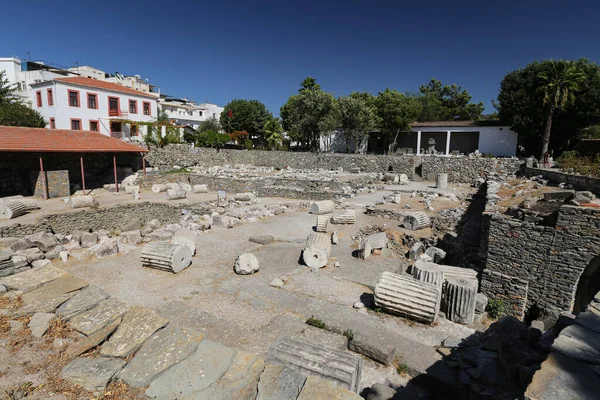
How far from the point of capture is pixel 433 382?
5.22m

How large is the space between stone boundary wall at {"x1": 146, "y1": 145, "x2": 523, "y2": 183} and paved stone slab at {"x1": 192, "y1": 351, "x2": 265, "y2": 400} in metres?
29.4

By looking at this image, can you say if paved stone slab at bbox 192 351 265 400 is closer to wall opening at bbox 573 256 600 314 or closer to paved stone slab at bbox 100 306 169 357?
paved stone slab at bbox 100 306 169 357

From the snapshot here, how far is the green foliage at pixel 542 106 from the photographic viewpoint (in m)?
27.6

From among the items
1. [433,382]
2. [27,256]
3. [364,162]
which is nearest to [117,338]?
[433,382]

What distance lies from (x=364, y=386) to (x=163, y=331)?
3.20 metres

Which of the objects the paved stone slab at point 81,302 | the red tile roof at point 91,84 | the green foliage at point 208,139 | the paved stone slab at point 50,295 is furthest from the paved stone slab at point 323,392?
the green foliage at point 208,139

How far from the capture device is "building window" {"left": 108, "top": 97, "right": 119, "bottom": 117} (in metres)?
34.2

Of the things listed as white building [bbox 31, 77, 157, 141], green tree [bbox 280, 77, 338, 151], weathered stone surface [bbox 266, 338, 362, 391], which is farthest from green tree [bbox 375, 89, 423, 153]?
weathered stone surface [bbox 266, 338, 362, 391]

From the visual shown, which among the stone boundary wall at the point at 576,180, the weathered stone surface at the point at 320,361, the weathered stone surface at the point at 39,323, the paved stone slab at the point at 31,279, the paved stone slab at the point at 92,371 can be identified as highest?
the stone boundary wall at the point at 576,180

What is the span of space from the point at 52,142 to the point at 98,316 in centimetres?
2127

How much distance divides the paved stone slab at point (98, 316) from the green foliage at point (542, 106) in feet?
112

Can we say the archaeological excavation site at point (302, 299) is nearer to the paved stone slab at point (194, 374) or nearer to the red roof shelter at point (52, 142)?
the paved stone slab at point (194, 374)

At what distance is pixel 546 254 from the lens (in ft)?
30.3

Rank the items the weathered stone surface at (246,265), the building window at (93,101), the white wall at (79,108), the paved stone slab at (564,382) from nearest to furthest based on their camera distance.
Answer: the paved stone slab at (564,382) → the weathered stone surface at (246,265) → the white wall at (79,108) → the building window at (93,101)
